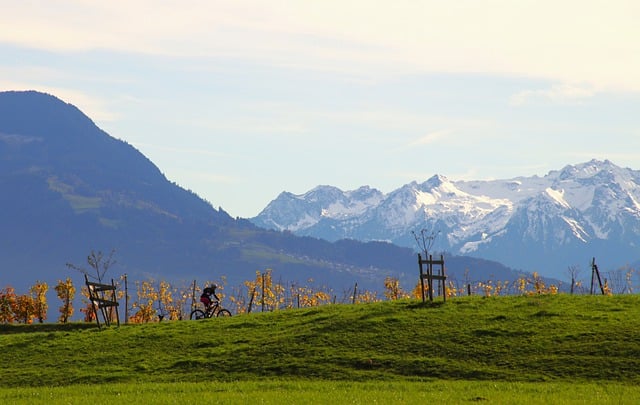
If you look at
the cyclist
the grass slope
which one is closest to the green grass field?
the grass slope

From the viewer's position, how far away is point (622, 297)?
67500mm

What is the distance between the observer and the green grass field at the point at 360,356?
45.7m

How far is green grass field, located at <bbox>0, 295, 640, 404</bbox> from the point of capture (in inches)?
1800

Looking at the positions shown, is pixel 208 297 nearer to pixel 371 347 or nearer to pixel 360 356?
pixel 371 347

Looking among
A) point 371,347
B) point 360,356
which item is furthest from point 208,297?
point 360,356

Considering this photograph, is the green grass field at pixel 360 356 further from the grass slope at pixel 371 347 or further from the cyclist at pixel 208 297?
the cyclist at pixel 208 297

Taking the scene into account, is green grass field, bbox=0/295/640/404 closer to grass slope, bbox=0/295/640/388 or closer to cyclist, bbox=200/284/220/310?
grass slope, bbox=0/295/640/388

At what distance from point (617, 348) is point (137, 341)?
28911mm

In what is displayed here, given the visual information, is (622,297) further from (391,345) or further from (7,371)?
(7,371)

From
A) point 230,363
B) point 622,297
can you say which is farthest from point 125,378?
point 622,297

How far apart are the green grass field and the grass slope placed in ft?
0.33

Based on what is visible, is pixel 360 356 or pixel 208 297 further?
pixel 208 297

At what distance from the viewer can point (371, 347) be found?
57.2 meters

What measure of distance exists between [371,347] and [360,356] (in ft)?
6.88
